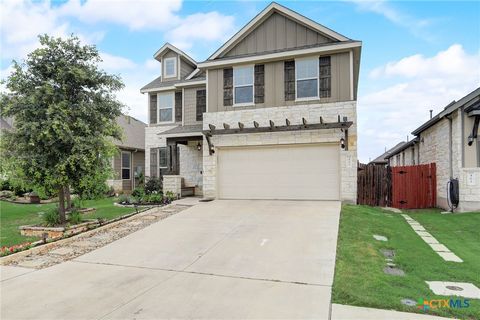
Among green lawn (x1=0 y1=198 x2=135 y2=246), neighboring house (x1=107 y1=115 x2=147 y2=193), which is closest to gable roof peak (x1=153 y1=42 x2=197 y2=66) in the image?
neighboring house (x1=107 y1=115 x2=147 y2=193)

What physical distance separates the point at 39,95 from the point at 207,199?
25.0 ft

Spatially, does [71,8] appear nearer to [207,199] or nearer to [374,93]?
[207,199]

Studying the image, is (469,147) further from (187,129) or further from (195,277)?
(187,129)

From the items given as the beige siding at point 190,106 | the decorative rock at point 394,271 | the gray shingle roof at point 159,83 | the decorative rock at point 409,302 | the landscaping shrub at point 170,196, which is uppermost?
the gray shingle roof at point 159,83

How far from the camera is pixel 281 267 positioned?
604 centimetres

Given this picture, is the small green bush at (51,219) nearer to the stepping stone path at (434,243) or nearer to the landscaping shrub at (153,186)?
the landscaping shrub at (153,186)

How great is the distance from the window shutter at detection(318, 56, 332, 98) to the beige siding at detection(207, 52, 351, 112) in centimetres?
13

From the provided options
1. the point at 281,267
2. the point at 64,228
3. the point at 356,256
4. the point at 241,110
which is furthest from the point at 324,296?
the point at 241,110

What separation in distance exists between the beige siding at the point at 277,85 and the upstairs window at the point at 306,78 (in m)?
0.34

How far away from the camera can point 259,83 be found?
571 inches

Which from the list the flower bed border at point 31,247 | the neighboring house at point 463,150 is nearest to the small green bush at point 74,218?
the flower bed border at point 31,247

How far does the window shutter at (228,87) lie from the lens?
587 inches

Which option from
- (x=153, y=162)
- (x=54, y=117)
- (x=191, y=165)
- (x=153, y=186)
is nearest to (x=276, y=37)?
(x=191, y=165)

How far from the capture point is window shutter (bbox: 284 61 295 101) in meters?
13.9
